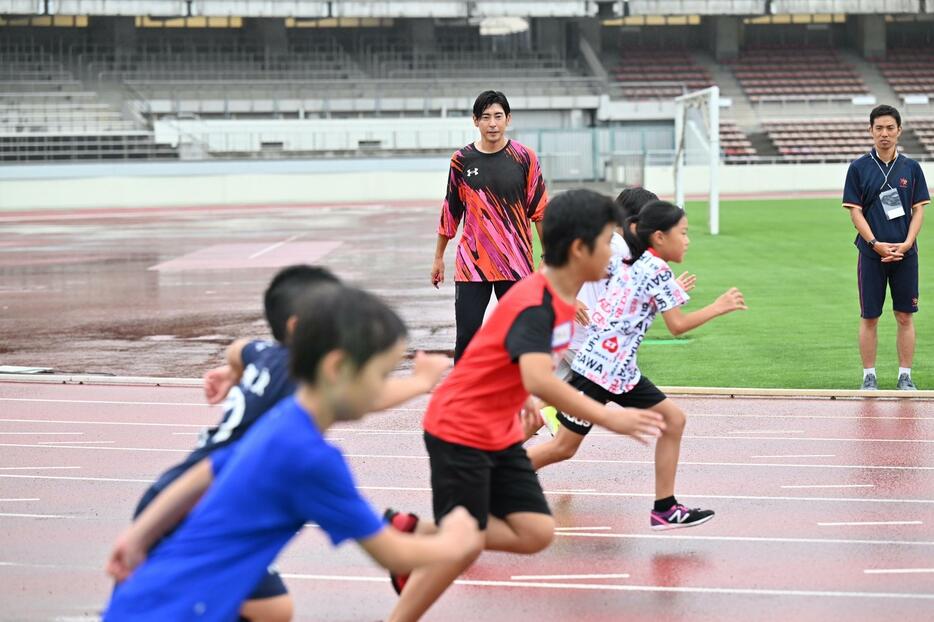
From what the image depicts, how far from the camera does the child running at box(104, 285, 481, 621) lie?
9.54 feet

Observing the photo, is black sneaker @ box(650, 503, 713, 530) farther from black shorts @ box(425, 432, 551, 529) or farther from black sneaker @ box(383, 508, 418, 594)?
black sneaker @ box(383, 508, 418, 594)

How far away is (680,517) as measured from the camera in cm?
620

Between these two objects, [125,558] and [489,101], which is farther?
[489,101]

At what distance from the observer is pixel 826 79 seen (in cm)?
5725

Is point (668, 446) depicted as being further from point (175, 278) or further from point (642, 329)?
point (175, 278)

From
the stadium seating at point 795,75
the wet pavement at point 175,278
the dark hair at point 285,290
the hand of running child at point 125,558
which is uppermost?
the stadium seating at point 795,75

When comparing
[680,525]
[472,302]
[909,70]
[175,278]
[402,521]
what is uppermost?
[909,70]

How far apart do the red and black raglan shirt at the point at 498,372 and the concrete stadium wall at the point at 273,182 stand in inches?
1527

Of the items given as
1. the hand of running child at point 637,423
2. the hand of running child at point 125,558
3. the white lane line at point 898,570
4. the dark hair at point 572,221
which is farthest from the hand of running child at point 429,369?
the white lane line at point 898,570

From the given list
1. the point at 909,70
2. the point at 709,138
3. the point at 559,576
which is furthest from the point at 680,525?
the point at 909,70

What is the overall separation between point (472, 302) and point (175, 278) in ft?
45.2

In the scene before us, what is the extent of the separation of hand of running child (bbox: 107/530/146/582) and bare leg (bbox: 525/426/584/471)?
3.30 meters

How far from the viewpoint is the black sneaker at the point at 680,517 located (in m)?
6.19

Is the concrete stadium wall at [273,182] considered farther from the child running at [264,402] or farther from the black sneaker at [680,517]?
the child running at [264,402]
